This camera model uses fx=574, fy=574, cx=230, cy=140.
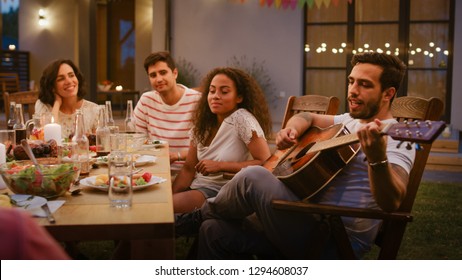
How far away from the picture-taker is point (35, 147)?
2.17m

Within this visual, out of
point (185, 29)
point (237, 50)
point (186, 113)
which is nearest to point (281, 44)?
point (237, 50)

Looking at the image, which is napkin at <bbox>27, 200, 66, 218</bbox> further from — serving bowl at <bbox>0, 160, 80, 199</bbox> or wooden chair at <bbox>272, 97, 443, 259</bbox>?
wooden chair at <bbox>272, 97, 443, 259</bbox>

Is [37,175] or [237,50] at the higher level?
[237,50]

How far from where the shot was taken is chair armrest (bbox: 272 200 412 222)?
1.73 meters

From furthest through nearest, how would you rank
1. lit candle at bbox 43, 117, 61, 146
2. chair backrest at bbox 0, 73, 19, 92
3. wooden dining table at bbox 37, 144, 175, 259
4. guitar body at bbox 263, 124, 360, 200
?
chair backrest at bbox 0, 73, 19, 92
lit candle at bbox 43, 117, 61, 146
guitar body at bbox 263, 124, 360, 200
wooden dining table at bbox 37, 144, 175, 259

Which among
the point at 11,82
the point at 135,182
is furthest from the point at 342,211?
the point at 11,82

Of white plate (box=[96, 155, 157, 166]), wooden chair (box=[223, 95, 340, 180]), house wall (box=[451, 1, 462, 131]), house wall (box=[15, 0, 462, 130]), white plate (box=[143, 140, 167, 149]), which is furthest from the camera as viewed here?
house wall (box=[15, 0, 462, 130])

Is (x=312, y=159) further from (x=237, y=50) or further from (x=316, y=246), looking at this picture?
(x=237, y=50)

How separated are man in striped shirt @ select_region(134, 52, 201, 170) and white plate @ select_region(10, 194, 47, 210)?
5.81 feet

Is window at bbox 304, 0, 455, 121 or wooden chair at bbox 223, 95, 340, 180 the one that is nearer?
wooden chair at bbox 223, 95, 340, 180

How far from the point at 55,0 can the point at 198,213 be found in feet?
31.7

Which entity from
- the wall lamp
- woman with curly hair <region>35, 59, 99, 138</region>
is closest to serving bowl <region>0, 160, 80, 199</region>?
woman with curly hair <region>35, 59, 99, 138</region>

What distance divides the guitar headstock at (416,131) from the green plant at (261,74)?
6.47 metres

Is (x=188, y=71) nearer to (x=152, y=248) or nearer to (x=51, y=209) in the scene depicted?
(x=51, y=209)
